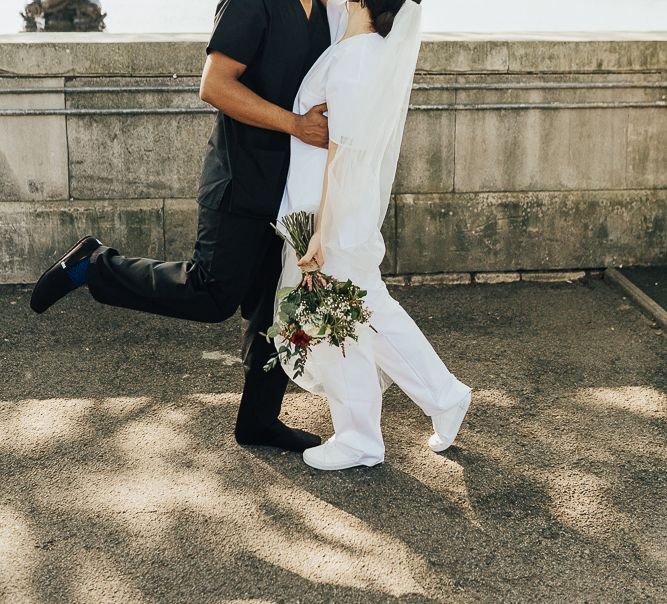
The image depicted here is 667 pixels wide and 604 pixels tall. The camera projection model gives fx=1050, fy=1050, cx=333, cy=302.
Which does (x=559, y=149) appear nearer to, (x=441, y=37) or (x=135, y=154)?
(x=441, y=37)

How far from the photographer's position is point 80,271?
423 cm

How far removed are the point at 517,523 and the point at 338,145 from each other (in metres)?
1.46

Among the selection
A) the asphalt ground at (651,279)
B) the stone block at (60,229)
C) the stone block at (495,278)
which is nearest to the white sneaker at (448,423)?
the asphalt ground at (651,279)

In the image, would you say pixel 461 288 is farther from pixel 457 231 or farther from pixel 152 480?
pixel 152 480

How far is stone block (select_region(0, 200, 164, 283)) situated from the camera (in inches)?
246

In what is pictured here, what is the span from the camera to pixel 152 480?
397 cm

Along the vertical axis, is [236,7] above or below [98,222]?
above

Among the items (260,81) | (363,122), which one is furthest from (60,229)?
(363,122)

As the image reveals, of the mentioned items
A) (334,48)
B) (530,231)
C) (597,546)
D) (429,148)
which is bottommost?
(597,546)

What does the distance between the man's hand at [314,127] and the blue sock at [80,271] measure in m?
1.05

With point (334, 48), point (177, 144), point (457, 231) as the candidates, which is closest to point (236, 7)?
point (334, 48)

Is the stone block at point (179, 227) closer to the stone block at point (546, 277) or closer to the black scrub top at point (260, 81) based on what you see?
the stone block at point (546, 277)

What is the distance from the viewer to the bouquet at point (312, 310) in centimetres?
369

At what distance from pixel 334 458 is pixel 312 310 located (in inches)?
26.9
